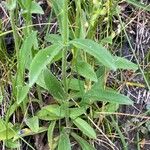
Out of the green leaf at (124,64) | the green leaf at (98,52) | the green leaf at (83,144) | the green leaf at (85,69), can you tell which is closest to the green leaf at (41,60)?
the green leaf at (98,52)

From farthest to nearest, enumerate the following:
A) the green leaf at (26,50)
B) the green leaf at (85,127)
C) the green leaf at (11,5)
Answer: the green leaf at (85,127), the green leaf at (26,50), the green leaf at (11,5)

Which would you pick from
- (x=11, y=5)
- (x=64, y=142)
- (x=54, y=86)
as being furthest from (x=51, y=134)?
(x=11, y=5)

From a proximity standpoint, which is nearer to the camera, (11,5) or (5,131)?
(11,5)

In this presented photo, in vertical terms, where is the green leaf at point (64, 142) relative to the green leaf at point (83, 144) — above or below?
above

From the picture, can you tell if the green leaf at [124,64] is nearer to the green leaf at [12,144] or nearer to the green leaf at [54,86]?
the green leaf at [54,86]

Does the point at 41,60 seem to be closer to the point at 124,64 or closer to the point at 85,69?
the point at 85,69

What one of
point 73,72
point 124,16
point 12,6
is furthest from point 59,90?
point 124,16
